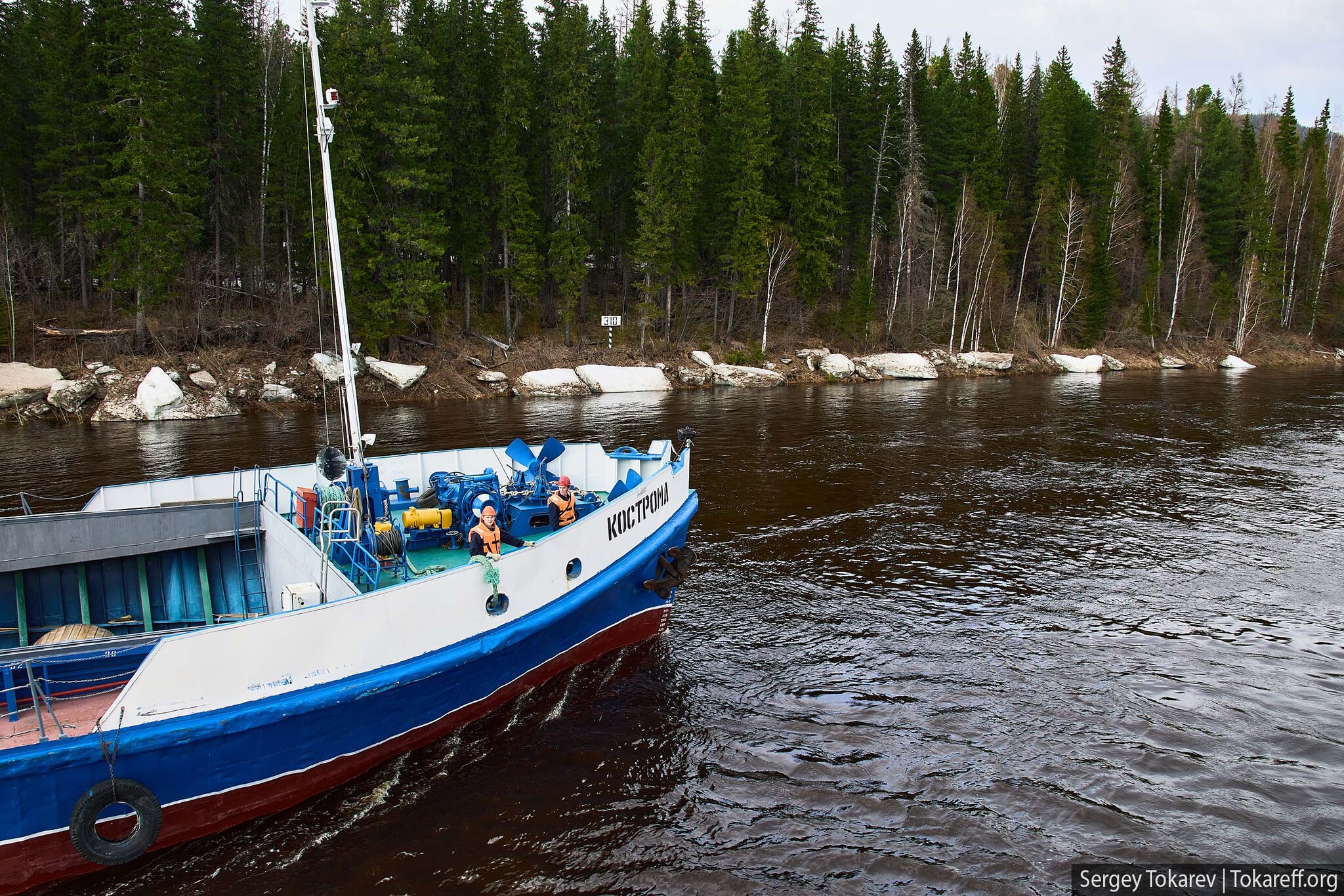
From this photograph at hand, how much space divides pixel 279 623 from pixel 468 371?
1477 inches

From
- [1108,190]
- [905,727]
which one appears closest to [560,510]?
[905,727]

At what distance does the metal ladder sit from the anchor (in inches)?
202

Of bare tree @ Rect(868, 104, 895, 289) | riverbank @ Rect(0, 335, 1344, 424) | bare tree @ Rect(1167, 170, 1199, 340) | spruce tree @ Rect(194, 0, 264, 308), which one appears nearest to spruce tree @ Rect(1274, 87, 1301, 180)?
bare tree @ Rect(1167, 170, 1199, 340)

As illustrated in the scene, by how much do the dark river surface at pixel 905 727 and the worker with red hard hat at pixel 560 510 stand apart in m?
2.01

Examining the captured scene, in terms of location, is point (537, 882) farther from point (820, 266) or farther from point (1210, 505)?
point (820, 266)

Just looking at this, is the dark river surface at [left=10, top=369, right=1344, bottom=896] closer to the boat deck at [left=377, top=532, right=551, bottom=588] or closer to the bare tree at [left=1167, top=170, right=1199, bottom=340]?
the boat deck at [left=377, top=532, right=551, bottom=588]

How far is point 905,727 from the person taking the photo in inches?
344

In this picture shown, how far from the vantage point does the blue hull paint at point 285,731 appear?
576 cm

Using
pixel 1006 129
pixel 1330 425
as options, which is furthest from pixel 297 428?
pixel 1006 129

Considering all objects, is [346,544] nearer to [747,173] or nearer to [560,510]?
[560,510]

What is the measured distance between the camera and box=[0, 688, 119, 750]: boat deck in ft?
19.9

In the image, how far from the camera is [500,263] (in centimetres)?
5178

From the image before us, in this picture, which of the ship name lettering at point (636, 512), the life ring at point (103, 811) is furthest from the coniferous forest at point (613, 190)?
the life ring at point (103, 811)

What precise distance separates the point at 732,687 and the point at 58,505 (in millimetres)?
17425
